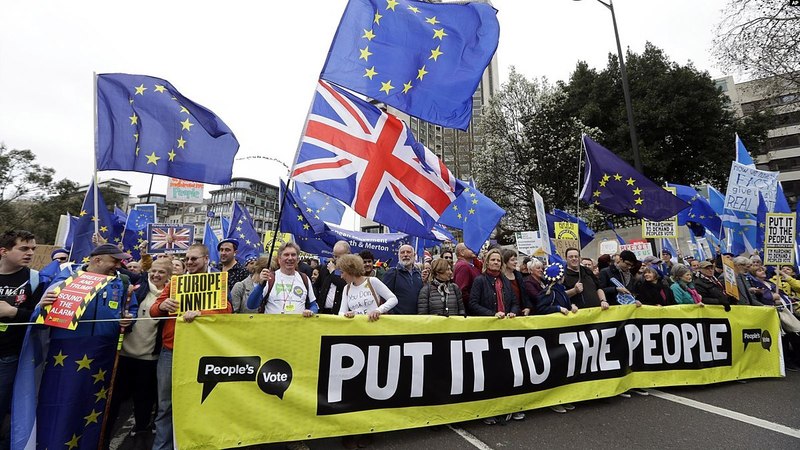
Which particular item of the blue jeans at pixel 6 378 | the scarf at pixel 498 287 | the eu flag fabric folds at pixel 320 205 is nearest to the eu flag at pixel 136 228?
the eu flag fabric folds at pixel 320 205

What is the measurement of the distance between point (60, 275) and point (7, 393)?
3.13 feet

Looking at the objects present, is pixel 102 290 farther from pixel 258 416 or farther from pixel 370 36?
pixel 370 36

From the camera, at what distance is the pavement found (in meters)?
3.83

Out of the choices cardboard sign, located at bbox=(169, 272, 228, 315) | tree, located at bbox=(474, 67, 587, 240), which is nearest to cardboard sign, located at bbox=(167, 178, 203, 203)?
cardboard sign, located at bbox=(169, 272, 228, 315)

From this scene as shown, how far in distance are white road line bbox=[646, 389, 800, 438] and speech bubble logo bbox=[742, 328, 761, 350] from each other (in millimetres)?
1811

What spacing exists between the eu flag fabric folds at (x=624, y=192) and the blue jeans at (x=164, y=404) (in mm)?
7489

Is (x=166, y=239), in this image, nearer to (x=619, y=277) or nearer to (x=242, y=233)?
(x=242, y=233)

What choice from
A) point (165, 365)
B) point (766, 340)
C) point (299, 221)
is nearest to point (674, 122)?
point (766, 340)

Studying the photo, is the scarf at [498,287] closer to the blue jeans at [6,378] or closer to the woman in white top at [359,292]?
the woman in white top at [359,292]

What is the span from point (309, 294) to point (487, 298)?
83.9 inches

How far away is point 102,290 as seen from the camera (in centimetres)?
340

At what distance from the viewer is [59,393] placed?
3.23 metres

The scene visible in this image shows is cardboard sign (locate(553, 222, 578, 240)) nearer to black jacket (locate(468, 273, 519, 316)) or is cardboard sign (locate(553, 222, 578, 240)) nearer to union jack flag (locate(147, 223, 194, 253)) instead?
black jacket (locate(468, 273, 519, 316))

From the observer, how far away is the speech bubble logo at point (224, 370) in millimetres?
3443
